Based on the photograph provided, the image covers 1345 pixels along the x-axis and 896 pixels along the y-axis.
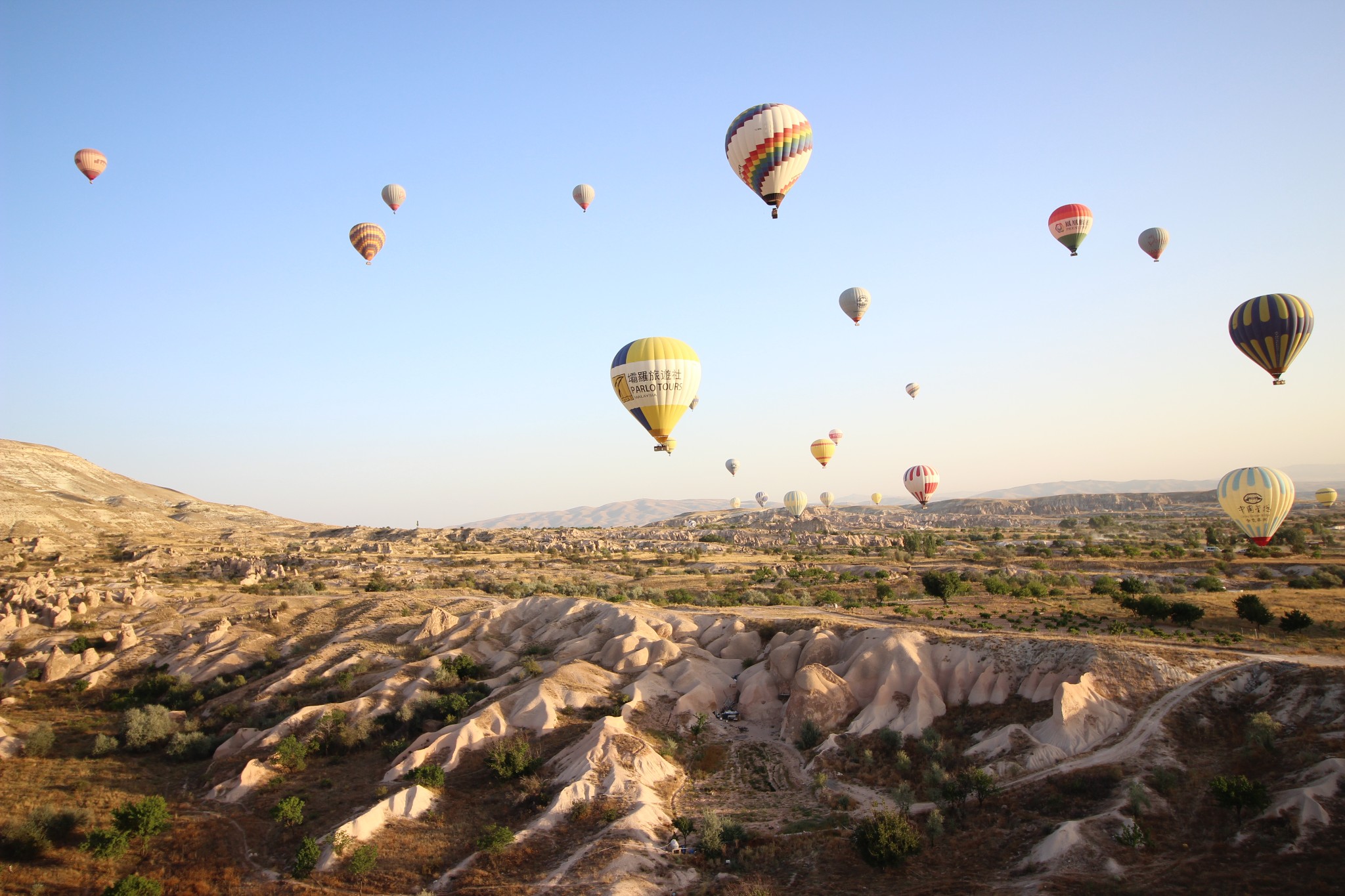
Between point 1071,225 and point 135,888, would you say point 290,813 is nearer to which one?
point 135,888

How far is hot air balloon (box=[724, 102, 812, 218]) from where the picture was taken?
39.6 metres

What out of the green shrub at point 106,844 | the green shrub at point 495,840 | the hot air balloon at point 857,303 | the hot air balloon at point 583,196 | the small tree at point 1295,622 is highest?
the hot air balloon at point 583,196

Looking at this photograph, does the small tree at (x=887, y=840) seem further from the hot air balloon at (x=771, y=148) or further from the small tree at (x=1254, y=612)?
the hot air balloon at (x=771, y=148)

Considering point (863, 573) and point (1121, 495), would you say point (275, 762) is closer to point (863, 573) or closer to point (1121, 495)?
point (863, 573)

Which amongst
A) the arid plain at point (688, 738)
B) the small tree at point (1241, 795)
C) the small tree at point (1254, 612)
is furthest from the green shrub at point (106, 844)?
the small tree at point (1254, 612)

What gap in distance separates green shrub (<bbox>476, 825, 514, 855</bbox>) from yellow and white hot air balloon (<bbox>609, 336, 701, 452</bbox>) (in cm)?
2273

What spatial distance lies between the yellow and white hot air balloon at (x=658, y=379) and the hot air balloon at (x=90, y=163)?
Result: 52833mm

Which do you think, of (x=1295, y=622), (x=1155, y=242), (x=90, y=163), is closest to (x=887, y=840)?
(x=1295, y=622)

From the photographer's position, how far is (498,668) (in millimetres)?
37344

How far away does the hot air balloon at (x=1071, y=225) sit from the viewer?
54.0 m

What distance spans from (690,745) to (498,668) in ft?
41.9

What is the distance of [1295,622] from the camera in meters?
32.2

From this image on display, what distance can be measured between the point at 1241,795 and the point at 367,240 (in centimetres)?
6208

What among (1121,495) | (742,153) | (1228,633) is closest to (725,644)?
(1228,633)
